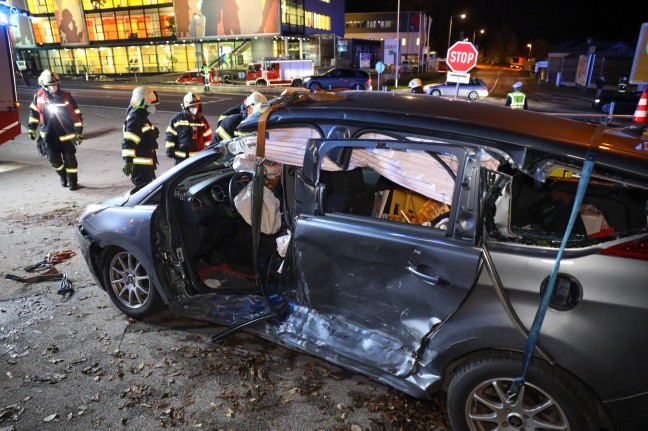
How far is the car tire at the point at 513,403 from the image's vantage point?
2.10 meters

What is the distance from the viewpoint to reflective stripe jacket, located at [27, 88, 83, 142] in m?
7.50

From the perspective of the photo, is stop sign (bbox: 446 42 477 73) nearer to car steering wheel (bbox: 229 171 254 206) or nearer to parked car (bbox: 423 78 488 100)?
car steering wheel (bbox: 229 171 254 206)

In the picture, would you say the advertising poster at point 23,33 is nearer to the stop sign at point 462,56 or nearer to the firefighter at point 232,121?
the stop sign at point 462,56

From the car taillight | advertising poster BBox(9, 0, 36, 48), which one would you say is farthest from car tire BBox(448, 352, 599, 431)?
advertising poster BBox(9, 0, 36, 48)

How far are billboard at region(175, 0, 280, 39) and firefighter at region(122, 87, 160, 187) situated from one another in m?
38.4

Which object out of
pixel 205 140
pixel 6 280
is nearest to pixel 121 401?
pixel 6 280

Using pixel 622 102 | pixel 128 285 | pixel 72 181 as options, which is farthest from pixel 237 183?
pixel 622 102

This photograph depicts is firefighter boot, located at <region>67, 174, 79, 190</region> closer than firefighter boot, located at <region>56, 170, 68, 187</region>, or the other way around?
firefighter boot, located at <region>67, 174, 79, 190</region>

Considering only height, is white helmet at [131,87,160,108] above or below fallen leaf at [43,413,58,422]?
above

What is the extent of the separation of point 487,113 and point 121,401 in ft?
9.67

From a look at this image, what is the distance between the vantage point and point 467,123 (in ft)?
7.87

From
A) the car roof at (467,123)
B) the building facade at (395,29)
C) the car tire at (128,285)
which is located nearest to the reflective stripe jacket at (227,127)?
the car tire at (128,285)

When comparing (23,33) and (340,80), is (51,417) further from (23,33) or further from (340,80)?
(23,33)

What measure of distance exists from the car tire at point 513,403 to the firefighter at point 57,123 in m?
7.56
